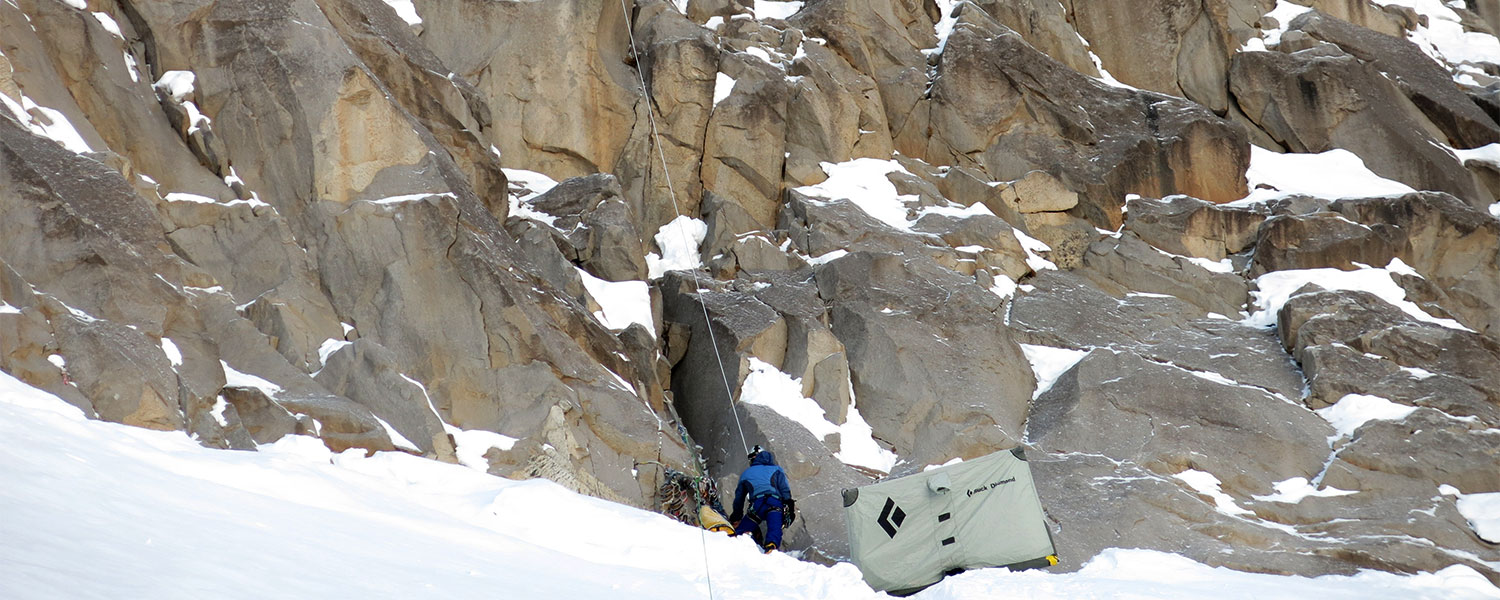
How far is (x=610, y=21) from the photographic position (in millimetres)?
20359

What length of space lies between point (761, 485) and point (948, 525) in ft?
6.44

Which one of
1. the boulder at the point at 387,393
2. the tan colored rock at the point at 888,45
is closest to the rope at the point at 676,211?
the boulder at the point at 387,393

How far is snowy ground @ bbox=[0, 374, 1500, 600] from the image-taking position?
557cm

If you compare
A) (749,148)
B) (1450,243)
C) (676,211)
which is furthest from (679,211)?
(1450,243)

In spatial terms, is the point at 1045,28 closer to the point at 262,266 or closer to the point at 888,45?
the point at 888,45

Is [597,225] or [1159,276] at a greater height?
[597,225]

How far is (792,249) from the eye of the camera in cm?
1803

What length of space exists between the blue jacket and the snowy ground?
80.9 inches

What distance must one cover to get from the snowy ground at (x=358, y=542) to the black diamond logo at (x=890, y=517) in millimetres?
1496

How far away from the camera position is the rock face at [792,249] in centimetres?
1316

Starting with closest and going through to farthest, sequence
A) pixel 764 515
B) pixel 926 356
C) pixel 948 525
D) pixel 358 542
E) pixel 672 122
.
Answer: pixel 358 542 < pixel 948 525 < pixel 764 515 < pixel 926 356 < pixel 672 122

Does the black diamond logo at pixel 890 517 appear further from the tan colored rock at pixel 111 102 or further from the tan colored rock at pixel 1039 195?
the tan colored rock at pixel 1039 195

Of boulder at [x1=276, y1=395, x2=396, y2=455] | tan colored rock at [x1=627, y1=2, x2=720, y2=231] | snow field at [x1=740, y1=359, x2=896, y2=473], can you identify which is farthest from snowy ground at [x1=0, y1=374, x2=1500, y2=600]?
tan colored rock at [x1=627, y1=2, x2=720, y2=231]

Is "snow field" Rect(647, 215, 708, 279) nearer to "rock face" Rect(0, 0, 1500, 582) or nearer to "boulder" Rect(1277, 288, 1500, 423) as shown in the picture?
"rock face" Rect(0, 0, 1500, 582)
